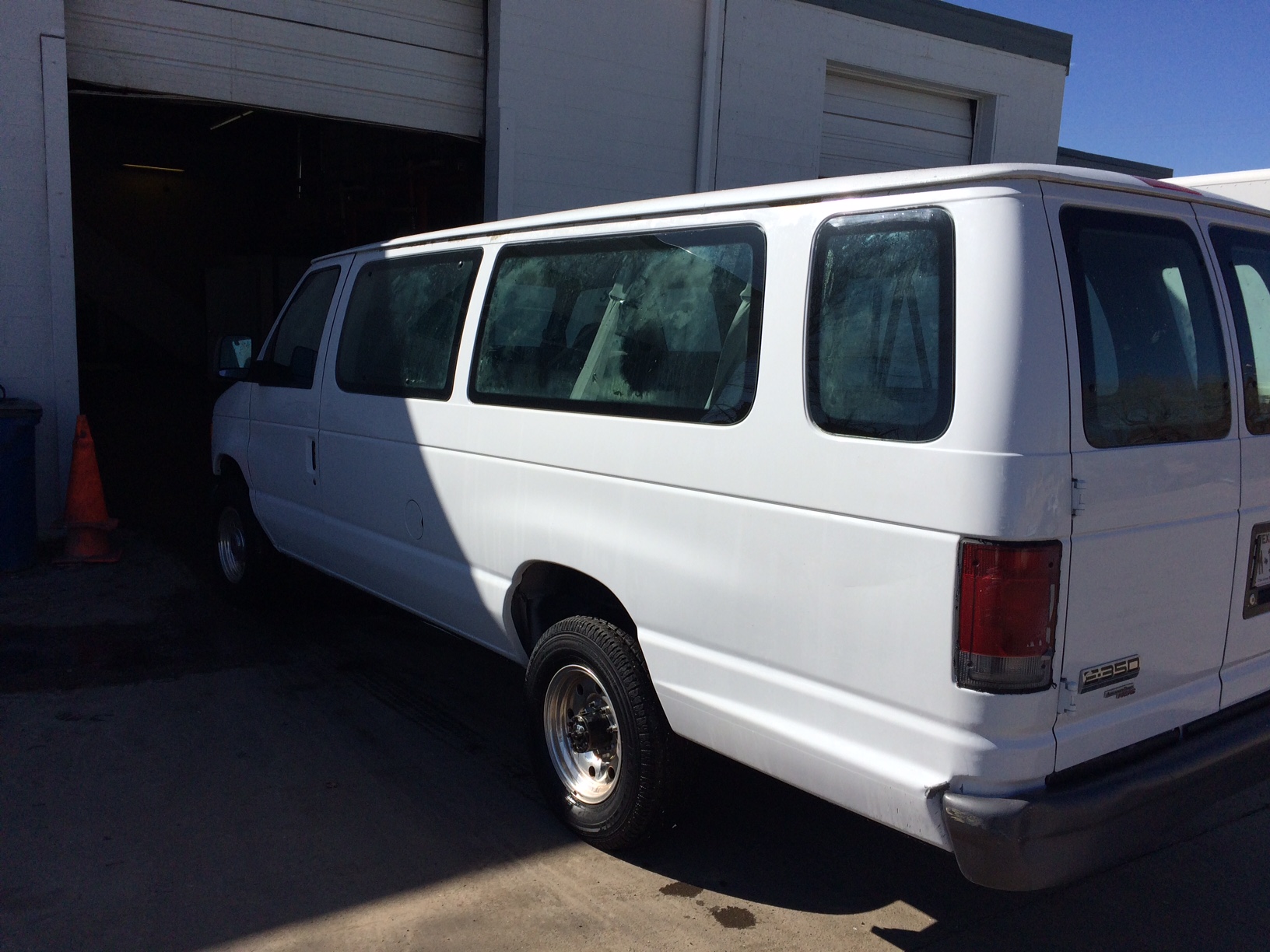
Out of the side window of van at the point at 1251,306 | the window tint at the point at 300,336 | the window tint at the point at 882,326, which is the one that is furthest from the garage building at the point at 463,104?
the side window of van at the point at 1251,306

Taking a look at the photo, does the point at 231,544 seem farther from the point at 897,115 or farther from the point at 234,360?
the point at 897,115

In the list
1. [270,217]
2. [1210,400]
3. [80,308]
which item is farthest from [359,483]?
[80,308]

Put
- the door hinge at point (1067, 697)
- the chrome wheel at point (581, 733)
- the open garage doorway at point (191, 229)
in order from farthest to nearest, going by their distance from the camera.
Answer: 1. the open garage doorway at point (191, 229)
2. the chrome wheel at point (581, 733)
3. the door hinge at point (1067, 697)

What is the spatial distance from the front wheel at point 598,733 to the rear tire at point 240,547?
2.87 metres

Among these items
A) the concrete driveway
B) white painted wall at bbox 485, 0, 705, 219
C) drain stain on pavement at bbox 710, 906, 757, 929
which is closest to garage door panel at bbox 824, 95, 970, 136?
white painted wall at bbox 485, 0, 705, 219

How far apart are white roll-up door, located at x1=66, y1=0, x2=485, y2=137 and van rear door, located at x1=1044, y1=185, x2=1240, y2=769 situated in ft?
25.0

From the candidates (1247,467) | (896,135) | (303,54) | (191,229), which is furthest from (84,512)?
(191,229)

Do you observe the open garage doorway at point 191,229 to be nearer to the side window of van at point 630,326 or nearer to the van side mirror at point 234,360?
the van side mirror at point 234,360

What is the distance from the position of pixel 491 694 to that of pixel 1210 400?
357 cm

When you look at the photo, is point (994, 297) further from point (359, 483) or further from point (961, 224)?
point (359, 483)

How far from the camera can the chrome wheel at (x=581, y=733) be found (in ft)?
12.0

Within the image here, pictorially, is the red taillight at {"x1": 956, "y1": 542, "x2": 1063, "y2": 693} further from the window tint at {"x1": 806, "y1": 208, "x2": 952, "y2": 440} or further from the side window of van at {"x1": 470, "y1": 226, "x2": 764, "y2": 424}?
the side window of van at {"x1": 470, "y1": 226, "x2": 764, "y2": 424}

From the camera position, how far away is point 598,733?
3662 millimetres

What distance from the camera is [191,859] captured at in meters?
3.52
